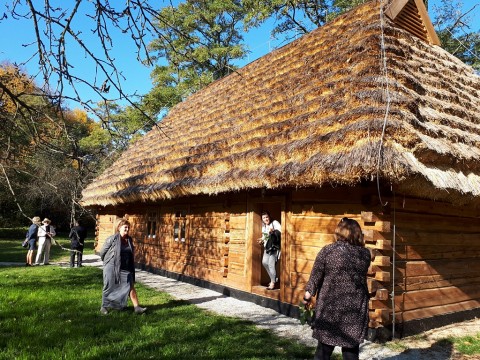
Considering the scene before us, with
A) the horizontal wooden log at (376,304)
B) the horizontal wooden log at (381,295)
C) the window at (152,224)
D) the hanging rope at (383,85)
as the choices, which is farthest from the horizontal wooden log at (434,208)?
the window at (152,224)

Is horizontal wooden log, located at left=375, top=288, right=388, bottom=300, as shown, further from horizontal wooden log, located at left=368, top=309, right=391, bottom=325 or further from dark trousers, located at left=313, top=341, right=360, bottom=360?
dark trousers, located at left=313, top=341, right=360, bottom=360

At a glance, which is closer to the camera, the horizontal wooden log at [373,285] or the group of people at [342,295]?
the group of people at [342,295]

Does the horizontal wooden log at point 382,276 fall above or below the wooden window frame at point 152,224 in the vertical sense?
below

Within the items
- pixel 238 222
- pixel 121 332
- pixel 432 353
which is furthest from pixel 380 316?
pixel 238 222

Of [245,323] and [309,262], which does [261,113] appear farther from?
[245,323]

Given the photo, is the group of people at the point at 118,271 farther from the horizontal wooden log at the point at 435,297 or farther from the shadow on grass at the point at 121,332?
the horizontal wooden log at the point at 435,297

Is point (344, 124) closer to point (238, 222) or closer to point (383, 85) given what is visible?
point (383, 85)

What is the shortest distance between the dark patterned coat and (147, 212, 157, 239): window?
966cm

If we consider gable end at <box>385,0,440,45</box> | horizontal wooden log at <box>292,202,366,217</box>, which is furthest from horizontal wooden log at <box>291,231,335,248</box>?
gable end at <box>385,0,440,45</box>

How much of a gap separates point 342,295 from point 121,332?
11.1ft

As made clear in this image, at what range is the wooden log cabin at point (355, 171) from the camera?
5695 millimetres

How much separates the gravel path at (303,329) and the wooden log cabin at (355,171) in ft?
0.78

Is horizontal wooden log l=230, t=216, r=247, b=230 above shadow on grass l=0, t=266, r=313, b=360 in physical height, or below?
above

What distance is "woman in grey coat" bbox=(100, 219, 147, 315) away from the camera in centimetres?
653
